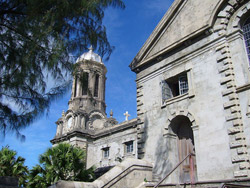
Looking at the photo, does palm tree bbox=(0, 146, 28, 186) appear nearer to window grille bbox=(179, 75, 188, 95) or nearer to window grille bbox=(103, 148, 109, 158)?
window grille bbox=(103, 148, 109, 158)

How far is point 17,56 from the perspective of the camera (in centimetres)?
895

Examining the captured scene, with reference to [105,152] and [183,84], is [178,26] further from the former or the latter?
[105,152]

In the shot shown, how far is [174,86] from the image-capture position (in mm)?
14883

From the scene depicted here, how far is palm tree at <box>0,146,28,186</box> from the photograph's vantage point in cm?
2194

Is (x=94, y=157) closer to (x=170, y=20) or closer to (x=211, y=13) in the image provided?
(x=170, y=20)

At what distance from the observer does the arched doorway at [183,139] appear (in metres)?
13.0

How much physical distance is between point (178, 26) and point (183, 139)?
230 inches

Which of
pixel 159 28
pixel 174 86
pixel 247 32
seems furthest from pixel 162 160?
pixel 159 28

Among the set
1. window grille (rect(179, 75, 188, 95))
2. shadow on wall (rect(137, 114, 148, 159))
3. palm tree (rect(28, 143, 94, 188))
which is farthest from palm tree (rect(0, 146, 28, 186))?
window grille (rect(179, 75, 188, 95))

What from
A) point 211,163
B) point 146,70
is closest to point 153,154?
point 211,163

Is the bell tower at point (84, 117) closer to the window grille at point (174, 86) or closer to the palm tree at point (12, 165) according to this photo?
the palm tree at point (12, 165)

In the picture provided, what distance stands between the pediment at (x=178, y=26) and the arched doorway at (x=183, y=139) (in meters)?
3.81

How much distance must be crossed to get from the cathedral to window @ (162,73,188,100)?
0.05m

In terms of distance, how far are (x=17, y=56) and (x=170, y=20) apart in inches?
353
